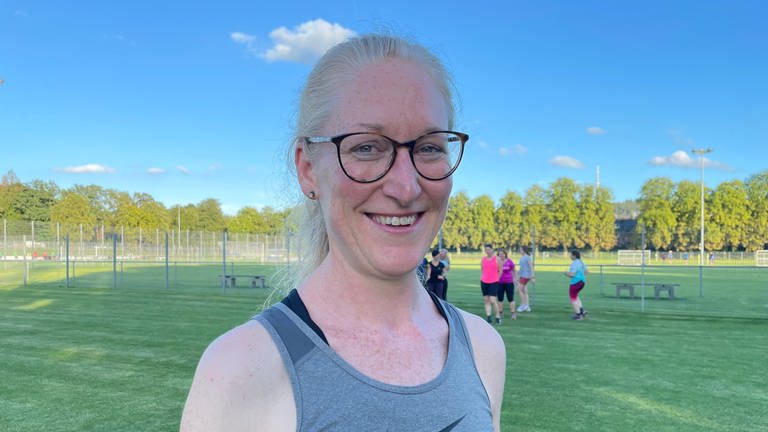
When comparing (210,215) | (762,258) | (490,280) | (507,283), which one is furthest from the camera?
(210,215)

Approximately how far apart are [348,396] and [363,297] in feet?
0.82

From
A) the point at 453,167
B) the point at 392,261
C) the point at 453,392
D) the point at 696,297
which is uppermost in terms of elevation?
the point at 453,167

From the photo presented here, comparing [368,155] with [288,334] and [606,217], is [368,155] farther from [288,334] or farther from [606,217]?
[606,217]

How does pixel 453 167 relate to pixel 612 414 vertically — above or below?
above

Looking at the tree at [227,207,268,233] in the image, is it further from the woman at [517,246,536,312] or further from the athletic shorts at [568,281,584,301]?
the athletic shorts at [568,281,584,301]

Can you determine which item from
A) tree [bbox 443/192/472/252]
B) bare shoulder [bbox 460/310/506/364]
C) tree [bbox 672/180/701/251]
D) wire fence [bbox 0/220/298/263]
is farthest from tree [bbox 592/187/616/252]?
bare shoulder [bbox 460/310/506/364]

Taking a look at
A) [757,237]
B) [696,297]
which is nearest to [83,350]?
[696,297]

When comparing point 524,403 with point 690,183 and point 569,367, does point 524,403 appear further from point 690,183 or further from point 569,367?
point 690,183

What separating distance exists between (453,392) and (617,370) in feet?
27.5

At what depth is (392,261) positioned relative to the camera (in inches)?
51.0

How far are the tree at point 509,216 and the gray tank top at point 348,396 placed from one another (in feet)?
224

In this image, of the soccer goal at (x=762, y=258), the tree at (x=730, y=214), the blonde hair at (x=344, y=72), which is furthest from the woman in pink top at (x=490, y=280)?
the tree at (x=730, y=214)

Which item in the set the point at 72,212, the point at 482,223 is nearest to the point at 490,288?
Result: the point at 482,223

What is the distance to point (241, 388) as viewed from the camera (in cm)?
111
